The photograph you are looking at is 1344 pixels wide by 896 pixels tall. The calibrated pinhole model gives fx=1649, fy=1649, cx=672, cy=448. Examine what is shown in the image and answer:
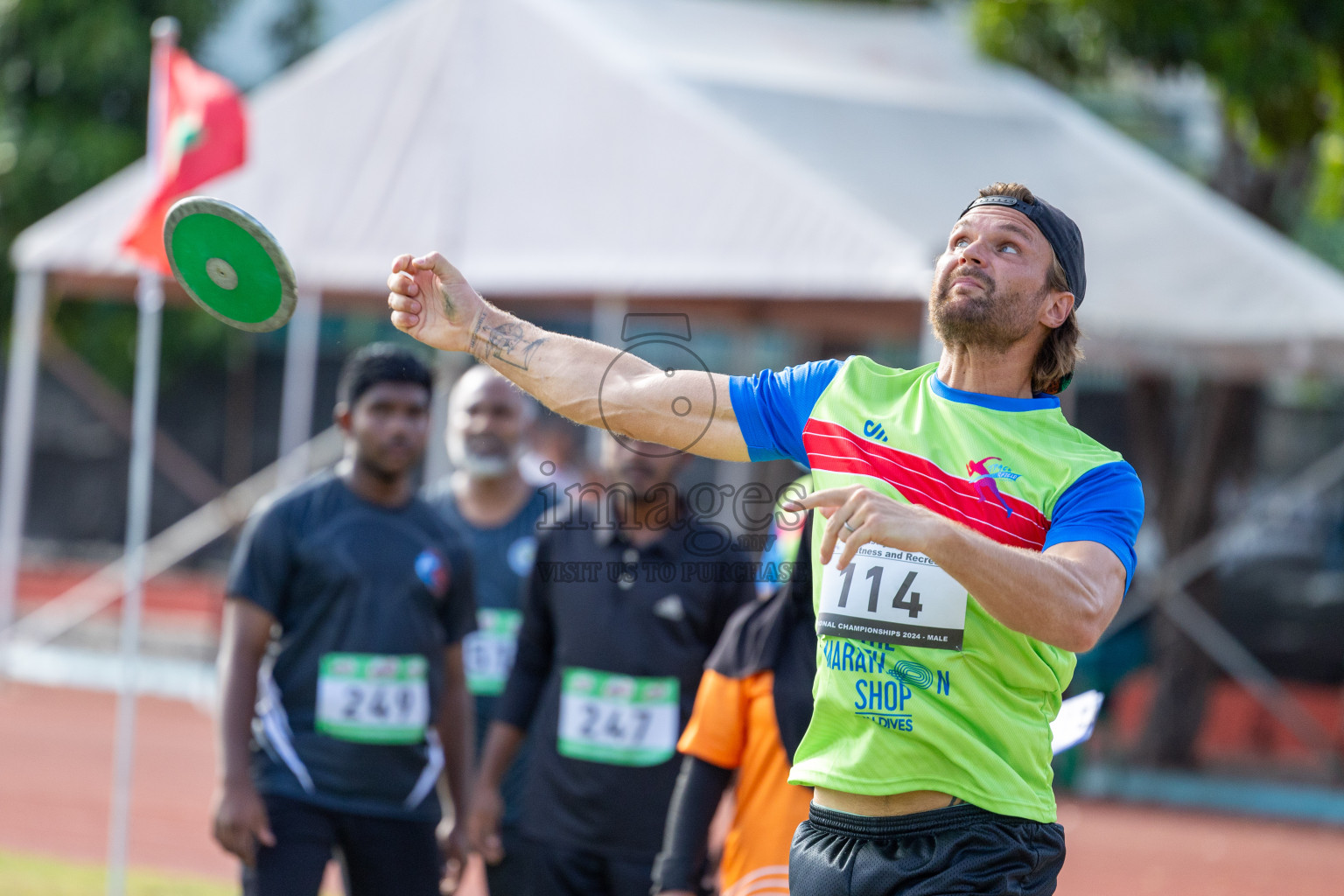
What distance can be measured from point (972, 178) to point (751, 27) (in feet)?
9.44

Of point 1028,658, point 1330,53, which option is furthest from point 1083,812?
point 1028,658

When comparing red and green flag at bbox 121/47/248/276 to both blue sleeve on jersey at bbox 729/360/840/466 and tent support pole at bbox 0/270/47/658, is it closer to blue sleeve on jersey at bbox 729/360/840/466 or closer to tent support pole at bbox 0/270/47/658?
blue sleeve on jersey at bbox 729/360/840/466

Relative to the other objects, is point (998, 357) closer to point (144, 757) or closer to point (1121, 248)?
point (1121, 248)

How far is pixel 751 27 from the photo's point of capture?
13.7 meters

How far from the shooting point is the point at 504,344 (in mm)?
3305

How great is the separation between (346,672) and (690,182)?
21.7ft

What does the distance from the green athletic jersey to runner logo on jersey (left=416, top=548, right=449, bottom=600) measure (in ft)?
7.26

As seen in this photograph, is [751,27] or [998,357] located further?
[751,27]

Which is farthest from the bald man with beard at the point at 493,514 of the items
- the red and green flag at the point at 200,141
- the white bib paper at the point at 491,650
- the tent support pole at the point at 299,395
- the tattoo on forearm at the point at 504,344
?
the tent support pole at the point at 299,395

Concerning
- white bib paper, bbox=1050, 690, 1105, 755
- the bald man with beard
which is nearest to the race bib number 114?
white bib paper, bbox=1050, 690, 1105, 755

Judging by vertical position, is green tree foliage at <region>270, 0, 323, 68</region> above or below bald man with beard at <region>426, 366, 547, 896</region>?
above

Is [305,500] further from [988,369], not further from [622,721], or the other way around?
[988,369]

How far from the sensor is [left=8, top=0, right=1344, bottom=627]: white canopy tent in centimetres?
1055

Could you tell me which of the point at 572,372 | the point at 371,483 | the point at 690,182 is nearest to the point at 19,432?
the point at 690,182
